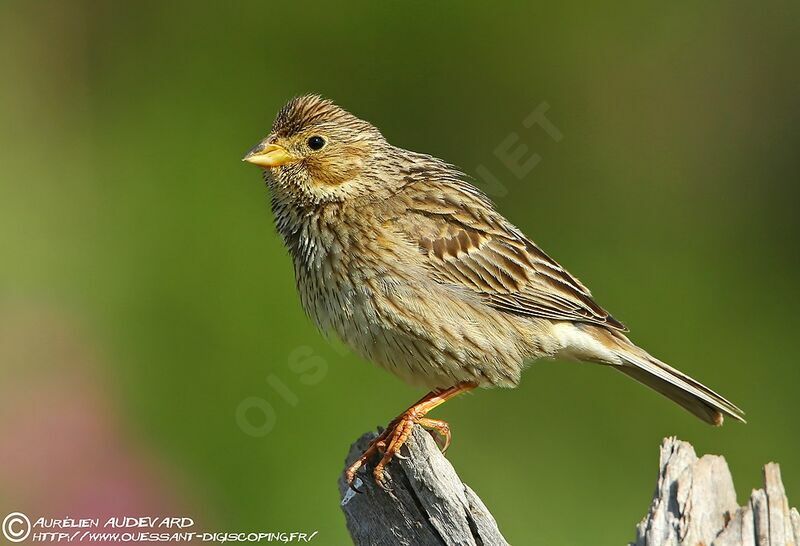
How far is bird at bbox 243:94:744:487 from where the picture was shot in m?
5.14

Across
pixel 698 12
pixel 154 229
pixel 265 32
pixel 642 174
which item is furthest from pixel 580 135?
pixel 154 229

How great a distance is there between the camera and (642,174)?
8.03 m

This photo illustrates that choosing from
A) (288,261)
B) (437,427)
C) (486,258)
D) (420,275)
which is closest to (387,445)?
(437,427)

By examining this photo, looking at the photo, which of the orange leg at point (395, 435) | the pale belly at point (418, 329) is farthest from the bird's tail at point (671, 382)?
the orange leg at point (395, 435)

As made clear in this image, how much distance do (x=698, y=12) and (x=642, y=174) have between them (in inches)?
48.0

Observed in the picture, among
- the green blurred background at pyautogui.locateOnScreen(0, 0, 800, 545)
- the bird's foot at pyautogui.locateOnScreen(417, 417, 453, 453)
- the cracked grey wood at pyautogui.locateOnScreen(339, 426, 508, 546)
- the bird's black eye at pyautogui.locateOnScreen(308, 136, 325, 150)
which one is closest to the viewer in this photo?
the cracked grey wood at pyautogui.locateOnScreen(339, 426, 508, 546)

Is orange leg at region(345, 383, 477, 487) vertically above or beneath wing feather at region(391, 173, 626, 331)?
beneath

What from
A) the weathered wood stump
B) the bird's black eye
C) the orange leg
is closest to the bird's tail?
the orange leg

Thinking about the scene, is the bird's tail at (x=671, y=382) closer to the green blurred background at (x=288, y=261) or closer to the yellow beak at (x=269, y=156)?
the green blurred background at (x=288, y=261)

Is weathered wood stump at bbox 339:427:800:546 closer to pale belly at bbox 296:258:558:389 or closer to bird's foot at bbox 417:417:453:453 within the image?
bird's foot at bbox 417:417:453:453

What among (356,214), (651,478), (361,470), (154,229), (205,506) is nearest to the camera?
(361,470)

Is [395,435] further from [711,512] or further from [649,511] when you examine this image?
[711,512]

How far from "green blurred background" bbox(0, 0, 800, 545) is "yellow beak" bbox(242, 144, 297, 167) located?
1.66 meters

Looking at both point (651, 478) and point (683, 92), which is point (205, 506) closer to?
point (651, 478)
